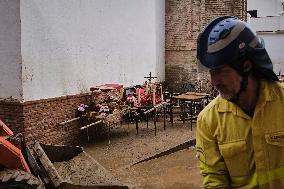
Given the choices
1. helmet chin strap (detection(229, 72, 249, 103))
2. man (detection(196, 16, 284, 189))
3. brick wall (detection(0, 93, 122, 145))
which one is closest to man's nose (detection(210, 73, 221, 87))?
man (detection(196, 16, 284, 189))

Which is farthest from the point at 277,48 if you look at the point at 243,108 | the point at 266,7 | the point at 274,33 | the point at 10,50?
the point at 243,108

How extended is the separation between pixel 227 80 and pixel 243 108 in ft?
0.68

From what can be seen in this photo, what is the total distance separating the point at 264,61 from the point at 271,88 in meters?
0.16

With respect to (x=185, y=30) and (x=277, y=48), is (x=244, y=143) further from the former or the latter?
(x=277, y=48)

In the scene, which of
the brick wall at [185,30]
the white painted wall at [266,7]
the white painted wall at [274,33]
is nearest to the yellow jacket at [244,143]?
the brick wall at [185,30]

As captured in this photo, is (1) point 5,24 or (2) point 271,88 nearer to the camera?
(2) point 271,88

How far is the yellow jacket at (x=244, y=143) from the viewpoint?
2.13m

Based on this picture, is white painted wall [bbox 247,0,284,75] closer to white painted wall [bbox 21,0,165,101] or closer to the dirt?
white painted wall [bbox 21,0,165,101]

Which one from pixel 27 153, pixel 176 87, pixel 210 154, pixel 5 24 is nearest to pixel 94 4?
pixel 5 24

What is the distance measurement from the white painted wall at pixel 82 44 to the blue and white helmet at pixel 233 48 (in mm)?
7159

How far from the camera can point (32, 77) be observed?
29.5 ft

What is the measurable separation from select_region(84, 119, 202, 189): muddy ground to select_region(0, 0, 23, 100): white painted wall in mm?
2524

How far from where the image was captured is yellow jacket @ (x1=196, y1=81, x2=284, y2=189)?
2129 millimetres

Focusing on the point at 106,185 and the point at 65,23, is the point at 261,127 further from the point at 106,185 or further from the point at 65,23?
the point at 65,23
